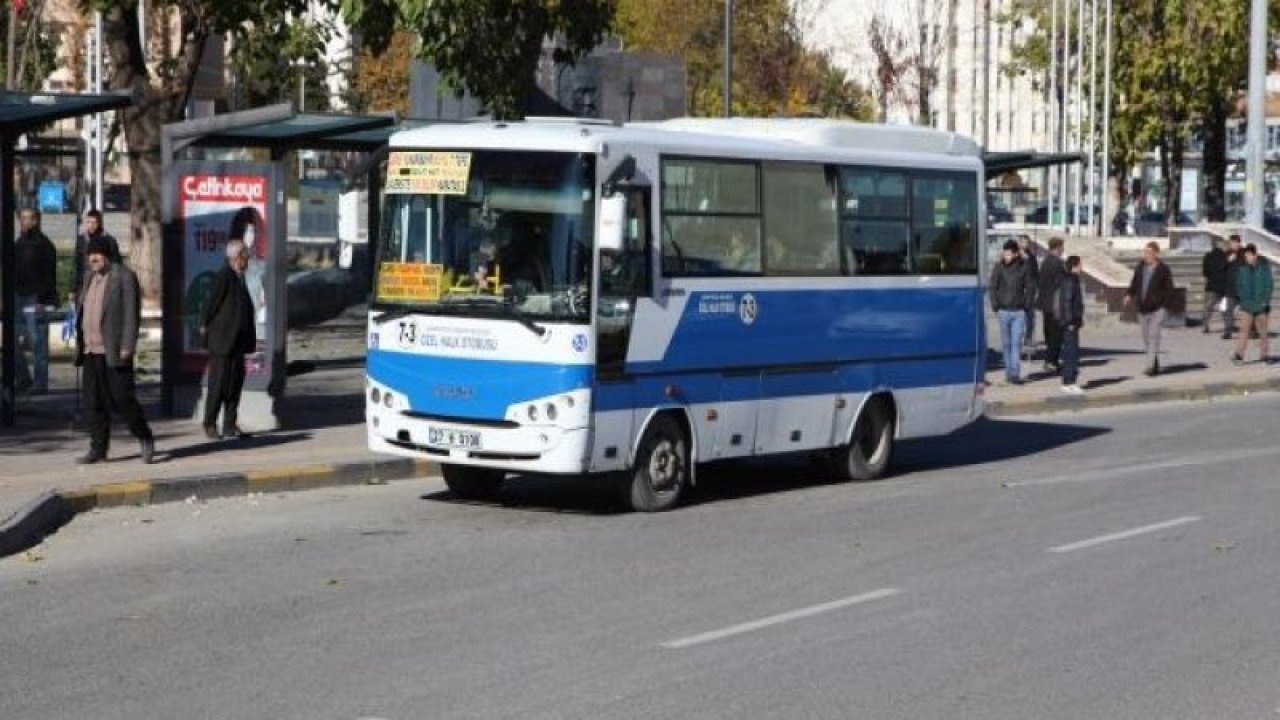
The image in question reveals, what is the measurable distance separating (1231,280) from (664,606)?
30.5m

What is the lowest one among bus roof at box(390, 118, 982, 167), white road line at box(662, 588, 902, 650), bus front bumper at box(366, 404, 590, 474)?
white road line at box(662, 588, 902, 650)

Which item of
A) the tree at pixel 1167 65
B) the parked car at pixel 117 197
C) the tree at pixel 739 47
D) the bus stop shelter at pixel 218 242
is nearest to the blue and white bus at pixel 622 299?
the bus stop shelter at pixel 218 242

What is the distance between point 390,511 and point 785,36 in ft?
188

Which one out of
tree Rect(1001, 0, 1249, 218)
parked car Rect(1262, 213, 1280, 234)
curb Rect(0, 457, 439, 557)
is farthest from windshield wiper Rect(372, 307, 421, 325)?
parked car Rect(1262, 213, 1280, 234)

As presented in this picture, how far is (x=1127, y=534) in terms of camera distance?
1692 cm

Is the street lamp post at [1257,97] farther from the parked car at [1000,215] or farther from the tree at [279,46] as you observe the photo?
the parked car at [1000,215]

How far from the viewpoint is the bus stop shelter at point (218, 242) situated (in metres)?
21.8

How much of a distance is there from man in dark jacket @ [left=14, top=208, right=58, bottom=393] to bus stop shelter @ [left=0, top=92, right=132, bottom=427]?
269cm

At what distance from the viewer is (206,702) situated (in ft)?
32.9

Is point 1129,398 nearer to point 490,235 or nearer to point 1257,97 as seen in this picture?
point 490,235

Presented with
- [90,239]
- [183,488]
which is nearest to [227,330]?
[90,239]

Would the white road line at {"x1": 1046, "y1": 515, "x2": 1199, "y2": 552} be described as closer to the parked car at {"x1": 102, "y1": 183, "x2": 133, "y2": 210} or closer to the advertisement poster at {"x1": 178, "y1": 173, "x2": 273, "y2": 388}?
the advertisement poster at {"x1": 178, "y1": 173, "x2": 273, "y2": 388}

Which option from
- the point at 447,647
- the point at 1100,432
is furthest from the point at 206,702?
the point at 1100,432

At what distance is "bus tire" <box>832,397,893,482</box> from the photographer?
68.0ft
